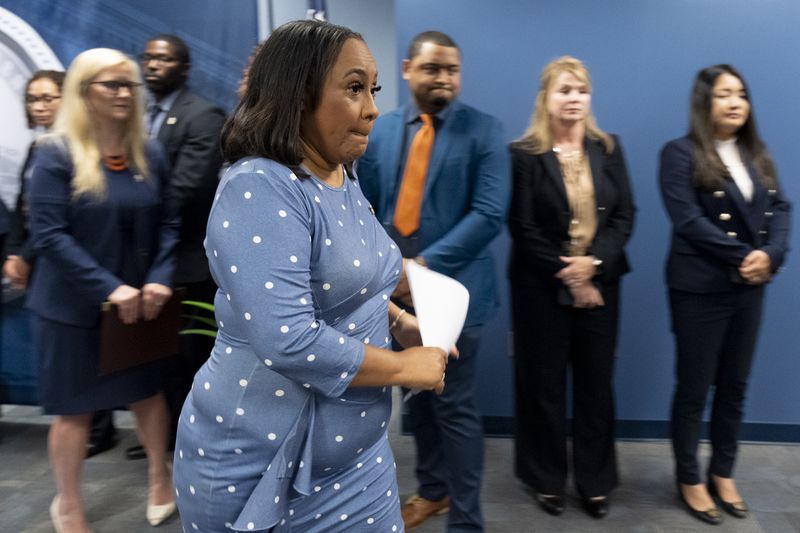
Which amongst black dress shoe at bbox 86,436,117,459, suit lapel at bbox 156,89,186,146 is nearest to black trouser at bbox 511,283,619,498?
suit lapel at bbox 156,89,186,146

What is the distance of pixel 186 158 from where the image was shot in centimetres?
337

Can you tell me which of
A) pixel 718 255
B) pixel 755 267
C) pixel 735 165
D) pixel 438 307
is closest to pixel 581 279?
pixel 718 255

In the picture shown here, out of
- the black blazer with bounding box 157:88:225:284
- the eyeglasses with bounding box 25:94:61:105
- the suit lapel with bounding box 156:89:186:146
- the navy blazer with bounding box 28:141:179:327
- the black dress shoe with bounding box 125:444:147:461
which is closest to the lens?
the navy blazer with bounding box 28:141:179:327

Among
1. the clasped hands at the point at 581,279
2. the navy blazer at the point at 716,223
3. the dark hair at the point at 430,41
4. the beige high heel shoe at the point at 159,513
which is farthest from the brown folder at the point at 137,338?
the navy blazer at the point at 716,223

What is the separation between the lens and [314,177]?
1.38 metres

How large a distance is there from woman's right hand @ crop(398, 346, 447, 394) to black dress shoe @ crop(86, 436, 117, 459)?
2935mm

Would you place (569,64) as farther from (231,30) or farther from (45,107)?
(45,107)

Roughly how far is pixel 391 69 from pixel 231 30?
2.13 m

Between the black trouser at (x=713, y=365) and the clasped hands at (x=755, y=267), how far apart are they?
6 centimetres

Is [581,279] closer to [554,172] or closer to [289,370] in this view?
[554,172]

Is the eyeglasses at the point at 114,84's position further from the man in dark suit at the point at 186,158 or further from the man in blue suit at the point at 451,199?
the man in blue suit at the point at 451,199

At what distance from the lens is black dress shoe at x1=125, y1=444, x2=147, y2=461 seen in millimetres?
3844

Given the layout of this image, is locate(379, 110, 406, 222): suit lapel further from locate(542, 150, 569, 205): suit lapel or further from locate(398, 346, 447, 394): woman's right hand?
locate(398, 346, 447, 394): woman's right hand

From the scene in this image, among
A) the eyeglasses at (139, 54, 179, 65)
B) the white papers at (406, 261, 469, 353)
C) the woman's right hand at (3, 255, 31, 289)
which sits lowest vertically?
the woman's right hand at (3, 255, 31, 289)
